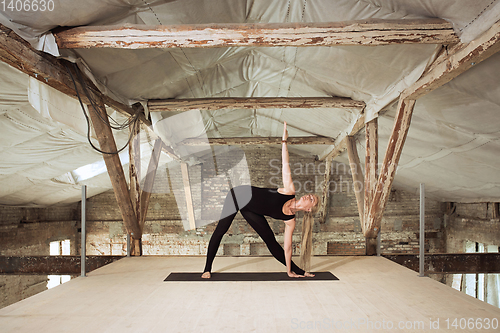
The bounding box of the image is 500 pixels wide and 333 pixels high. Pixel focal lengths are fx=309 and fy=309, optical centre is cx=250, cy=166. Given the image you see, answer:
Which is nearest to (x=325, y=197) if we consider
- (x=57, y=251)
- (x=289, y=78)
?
(x=289, y=78)

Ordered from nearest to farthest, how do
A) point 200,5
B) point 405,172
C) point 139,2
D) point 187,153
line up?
1. point 139,2
2. point 200,5
3. point 405,172
4. point 187,153

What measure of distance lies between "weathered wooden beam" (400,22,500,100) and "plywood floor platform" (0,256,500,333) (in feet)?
6.20

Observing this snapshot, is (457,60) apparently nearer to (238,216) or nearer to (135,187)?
(135,187)

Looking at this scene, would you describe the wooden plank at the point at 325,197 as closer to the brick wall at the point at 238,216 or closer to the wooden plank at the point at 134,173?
the brick wall at the point at 238,216

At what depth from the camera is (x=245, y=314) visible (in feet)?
7.69

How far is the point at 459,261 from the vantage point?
4.34m

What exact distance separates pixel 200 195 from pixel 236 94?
4.79 meters

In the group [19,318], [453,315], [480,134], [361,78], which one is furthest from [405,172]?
[19,318]

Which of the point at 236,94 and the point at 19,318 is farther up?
the point at 236,94

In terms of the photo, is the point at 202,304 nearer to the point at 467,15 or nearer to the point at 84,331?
the point at 84,331

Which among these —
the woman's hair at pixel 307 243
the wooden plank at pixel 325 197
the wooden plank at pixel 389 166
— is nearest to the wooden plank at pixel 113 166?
the woman's hair at pixel 307 243

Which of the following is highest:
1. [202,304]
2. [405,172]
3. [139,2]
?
[139,2]

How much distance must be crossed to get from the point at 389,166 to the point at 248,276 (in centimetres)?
226

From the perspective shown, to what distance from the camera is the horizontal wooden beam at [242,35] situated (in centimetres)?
257
